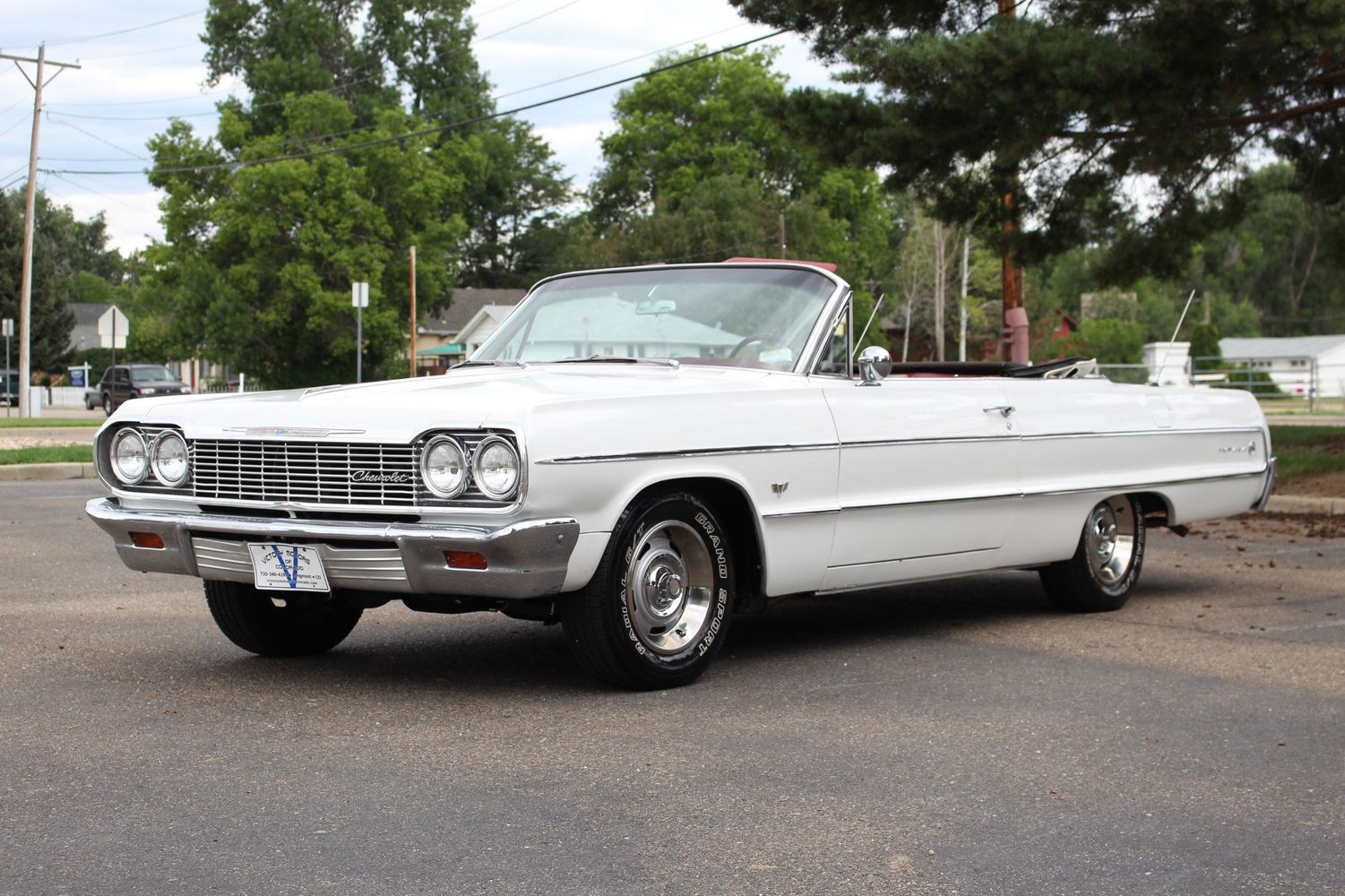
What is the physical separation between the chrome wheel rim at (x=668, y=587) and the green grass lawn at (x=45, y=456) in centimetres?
1584

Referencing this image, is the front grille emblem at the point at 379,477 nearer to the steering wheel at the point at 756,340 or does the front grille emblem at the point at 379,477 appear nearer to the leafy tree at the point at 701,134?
the steering wheel at the point at 756,340

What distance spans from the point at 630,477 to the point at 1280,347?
309 ft

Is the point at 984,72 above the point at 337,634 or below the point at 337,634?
above

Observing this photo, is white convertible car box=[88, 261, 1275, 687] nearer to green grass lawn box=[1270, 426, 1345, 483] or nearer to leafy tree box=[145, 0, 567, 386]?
green grass lawn box=[1270, 426, 1345, 483]

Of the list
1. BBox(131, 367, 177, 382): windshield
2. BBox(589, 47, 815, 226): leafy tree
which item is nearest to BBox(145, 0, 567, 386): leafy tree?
BBox(131, 367, 177, 382): windshield

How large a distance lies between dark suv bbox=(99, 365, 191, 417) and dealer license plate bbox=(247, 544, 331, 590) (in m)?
44.7

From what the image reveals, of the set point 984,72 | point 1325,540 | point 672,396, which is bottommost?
point 1325,540

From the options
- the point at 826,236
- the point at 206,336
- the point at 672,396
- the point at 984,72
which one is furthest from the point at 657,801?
the point at 826,236

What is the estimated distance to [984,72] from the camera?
50.8ft

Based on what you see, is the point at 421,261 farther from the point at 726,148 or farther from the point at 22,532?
the point at 22,532

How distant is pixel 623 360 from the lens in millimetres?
7109

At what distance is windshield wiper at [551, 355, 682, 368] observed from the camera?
700 centimetres

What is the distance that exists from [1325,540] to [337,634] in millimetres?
8111

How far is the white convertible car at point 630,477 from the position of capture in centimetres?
568
